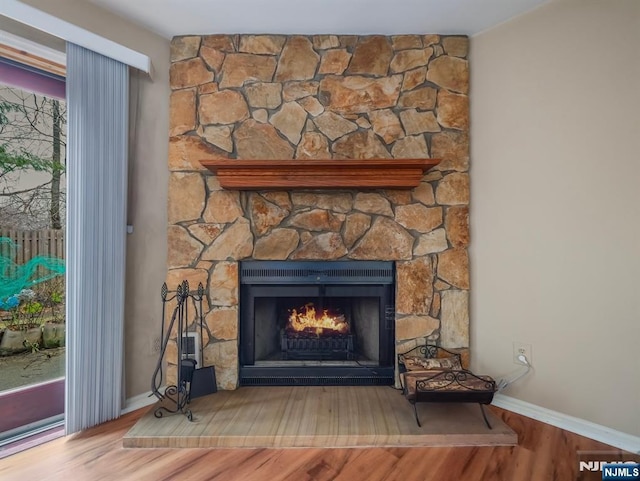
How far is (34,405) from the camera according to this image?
1.77 m

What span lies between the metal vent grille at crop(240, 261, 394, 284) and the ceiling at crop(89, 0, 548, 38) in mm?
1489

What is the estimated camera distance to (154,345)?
207cm

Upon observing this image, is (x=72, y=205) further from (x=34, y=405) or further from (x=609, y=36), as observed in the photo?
(x=609, y=36)

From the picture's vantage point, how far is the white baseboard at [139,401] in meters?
1.93

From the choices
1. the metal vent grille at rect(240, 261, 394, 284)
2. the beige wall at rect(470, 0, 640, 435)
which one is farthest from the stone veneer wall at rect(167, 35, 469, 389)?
the beige wall at rect(470, 0, 640, 435)

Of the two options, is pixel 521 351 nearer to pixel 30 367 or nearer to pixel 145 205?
pixel 145 205

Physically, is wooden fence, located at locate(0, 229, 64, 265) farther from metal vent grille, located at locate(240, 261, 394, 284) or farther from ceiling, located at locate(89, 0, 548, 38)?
ceiling, located at locate(89, 0, 548, 38)

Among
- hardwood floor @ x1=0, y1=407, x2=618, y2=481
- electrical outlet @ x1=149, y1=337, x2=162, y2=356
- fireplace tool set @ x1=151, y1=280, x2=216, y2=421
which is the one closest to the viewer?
hardwood floor @ x1=0, y1=407, x2=618, y2=481

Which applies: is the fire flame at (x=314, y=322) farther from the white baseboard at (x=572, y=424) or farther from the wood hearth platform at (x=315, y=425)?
the white baseboard at (x=572, y=424)

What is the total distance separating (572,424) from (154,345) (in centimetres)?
243

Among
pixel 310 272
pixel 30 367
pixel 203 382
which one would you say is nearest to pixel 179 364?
pixel 203 382

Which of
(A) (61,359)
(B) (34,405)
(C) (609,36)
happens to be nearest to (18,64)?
(A) (61,359)

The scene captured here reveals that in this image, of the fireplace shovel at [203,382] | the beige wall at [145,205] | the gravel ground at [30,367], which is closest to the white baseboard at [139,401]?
A: the beige wall at [145,205]

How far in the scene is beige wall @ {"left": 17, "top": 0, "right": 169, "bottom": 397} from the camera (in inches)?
78.4
